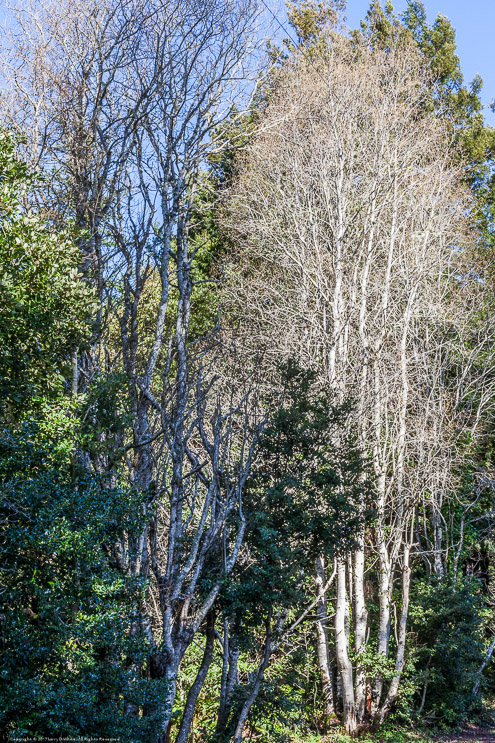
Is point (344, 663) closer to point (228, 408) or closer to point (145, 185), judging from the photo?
point (228, 408)

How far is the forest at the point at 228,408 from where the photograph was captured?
5.84 metres

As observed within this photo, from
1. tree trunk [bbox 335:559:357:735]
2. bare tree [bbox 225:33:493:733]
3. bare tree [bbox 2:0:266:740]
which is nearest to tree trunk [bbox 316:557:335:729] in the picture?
bare tree [bbox 225:33:493:733]

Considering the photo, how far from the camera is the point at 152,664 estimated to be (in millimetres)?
7145

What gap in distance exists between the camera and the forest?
5.84 metres

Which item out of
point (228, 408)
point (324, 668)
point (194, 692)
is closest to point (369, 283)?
point (228, 408)

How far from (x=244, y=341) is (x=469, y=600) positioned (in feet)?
24.1

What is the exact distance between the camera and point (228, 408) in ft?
35.3

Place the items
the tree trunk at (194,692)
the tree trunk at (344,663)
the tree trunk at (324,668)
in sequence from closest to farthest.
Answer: the tree trunk at (194,692) < the tree trunk at (344,663) < the tree trunk at (324,668)

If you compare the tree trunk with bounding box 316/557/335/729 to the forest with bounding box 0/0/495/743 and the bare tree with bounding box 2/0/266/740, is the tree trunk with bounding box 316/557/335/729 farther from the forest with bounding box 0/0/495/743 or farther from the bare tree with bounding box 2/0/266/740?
the bare tree with bounding box 2/0/266/740

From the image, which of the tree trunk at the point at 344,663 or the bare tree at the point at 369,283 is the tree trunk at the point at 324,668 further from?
the tree trunk at the point at 344,663

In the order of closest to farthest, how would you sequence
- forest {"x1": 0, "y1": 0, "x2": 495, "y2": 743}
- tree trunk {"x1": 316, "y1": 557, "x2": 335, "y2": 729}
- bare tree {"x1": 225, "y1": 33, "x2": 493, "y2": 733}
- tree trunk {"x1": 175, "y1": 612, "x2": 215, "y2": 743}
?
forest {"x1": 0, "y1": 0, "x2": 495, "y2": 743}
tree trunk {"x1": 175, "y1": 612, "x2": 215, "y2": 743}
tree trunk {"x1": 316, "y1": 557, "x2": 335, "y2": 729}
bare tree {"x1": 225, "y1": 33, "x2": 493, "y2": 733}

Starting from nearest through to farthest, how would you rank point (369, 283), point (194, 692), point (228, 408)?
point (194, 692), point (228, 408), point (369, 283)

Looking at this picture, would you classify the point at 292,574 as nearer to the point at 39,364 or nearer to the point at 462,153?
the point at 39,364

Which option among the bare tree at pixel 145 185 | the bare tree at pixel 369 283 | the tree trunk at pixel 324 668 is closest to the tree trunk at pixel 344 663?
the bare tree at pixel 369 283
